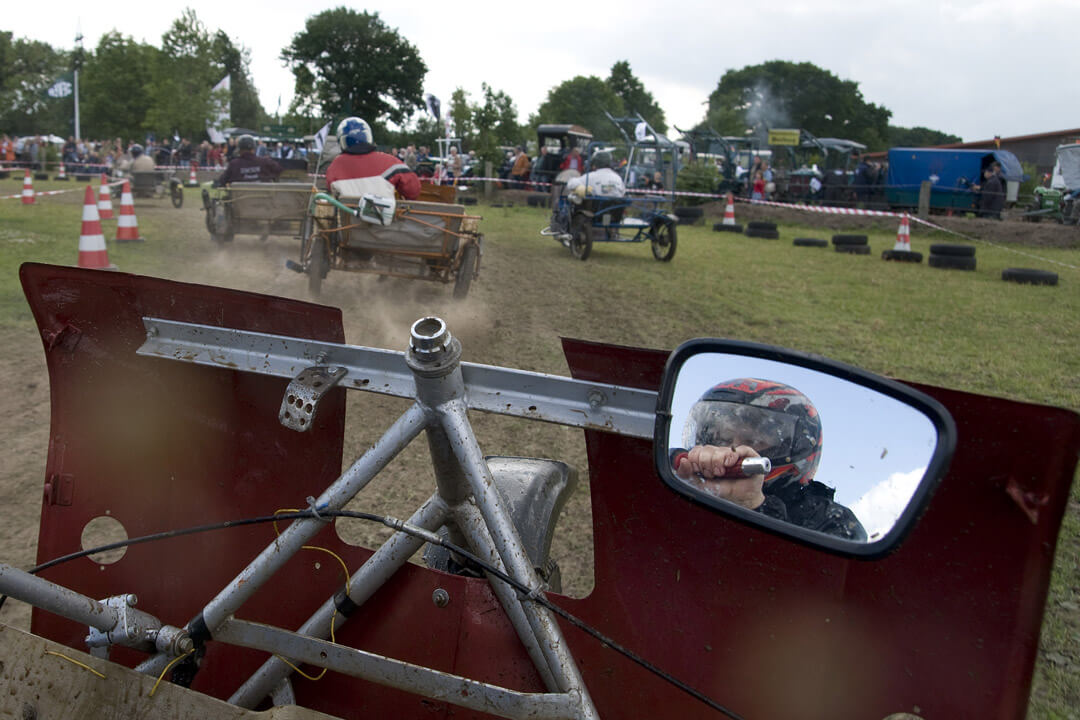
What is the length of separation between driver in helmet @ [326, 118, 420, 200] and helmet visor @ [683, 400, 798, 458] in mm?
7792

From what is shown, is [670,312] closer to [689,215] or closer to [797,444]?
[797,444]

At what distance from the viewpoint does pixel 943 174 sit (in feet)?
78.8

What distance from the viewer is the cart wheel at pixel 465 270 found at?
8477mm

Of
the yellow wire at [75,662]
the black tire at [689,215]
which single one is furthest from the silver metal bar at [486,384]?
the black tire at [689,215]

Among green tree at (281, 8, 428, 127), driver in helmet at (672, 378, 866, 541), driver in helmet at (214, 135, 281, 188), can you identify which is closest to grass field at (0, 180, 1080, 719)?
driver in helmet at (214, 135, 281, 188)

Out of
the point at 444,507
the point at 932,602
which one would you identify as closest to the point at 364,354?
the point at 444,507

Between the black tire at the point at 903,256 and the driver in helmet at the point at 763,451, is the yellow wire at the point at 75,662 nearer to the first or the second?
the driver in helmet at the point at 763,451

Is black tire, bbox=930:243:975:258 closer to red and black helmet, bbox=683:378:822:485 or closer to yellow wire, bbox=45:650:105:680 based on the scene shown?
red and black helmet, bbox=683:378:822:485

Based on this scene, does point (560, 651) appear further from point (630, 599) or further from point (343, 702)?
point (343, 702)

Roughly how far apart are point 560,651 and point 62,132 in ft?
269

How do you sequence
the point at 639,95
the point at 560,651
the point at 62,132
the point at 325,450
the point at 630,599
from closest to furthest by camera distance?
the point at 560,651, the point at 630,599, the point at 325,450, the point at 62,132, the point at 639,95

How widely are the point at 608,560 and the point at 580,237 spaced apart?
12.2 m

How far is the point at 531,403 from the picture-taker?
145 centimetres

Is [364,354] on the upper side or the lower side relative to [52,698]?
upper
